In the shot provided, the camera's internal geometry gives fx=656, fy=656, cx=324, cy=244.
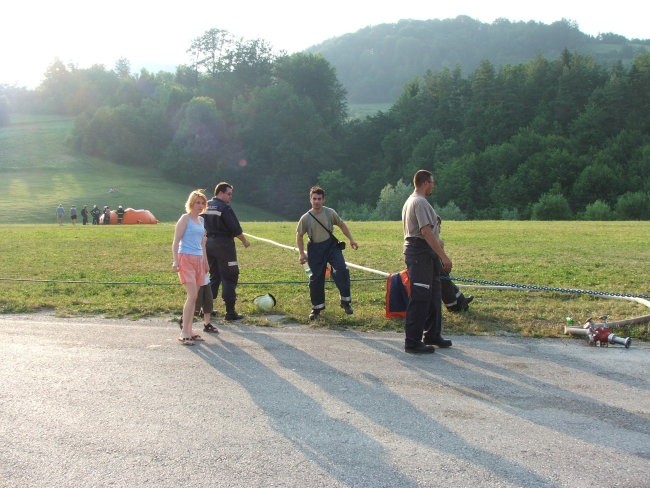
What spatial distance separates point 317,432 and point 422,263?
2.94m

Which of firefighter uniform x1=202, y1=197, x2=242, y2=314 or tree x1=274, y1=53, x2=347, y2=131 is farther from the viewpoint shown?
tree x1=274, y1=53, x2=347, y2=131

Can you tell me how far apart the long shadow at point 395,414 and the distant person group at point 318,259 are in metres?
0.64

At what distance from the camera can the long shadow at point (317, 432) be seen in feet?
13.9

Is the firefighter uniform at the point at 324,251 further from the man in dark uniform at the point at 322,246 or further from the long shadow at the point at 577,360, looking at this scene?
the long shadow at the point at 577,360

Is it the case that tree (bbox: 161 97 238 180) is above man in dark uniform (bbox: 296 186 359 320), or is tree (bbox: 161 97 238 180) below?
above

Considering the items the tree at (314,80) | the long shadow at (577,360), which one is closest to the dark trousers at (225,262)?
the long shadow at (577,360)

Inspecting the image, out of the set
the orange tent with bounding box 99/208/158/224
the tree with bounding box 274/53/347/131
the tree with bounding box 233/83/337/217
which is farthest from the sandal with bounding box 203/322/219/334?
the tree with bounding box 274/53/347/131

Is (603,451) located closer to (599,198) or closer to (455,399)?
(455,399)

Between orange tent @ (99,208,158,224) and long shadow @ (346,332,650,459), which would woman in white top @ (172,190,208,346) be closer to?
long shadow @ (346,332,650,459)

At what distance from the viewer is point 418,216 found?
7199 millimetres

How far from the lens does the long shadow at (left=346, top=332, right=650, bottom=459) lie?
4.82 m

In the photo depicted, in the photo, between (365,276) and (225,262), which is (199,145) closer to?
(365,276)

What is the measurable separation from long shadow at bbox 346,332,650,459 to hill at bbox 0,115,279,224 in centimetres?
5508

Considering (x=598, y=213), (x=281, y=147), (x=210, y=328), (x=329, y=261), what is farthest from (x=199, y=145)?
(x=210, y=328)
